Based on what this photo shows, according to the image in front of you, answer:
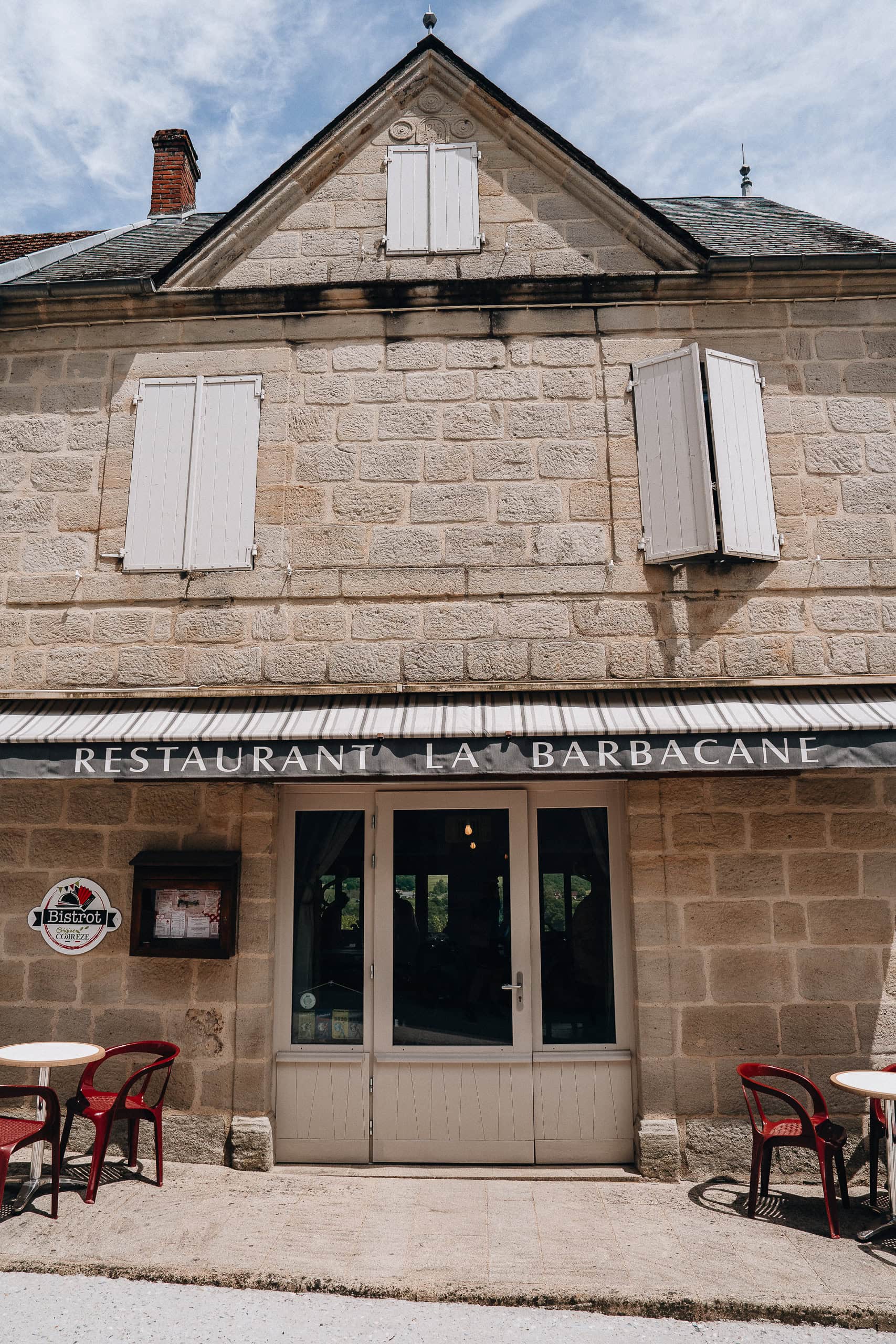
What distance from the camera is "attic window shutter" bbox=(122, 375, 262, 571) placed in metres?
6.19

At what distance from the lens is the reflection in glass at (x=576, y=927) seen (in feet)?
18.8

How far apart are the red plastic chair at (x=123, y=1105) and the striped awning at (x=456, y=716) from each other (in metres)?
2.07

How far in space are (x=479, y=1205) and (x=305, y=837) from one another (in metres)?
2.59

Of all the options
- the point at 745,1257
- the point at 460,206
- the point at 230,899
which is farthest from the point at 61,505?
the point at 745,1257

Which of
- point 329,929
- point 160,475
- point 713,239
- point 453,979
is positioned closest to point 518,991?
point 453,979

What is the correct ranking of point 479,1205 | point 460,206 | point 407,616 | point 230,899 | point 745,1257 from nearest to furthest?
point 745,1257
point 479,1205
point 230,899
point 407,616
point 460,206

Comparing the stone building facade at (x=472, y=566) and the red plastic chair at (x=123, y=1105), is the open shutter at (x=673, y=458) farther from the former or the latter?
the red plastic chair at (x=123, y=1105)

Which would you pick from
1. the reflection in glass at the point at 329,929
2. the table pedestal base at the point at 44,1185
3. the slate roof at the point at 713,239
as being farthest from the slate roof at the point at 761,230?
the table pedestal base at the point at 44,1185

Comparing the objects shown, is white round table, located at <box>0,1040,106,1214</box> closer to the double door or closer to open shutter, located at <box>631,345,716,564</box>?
the double door

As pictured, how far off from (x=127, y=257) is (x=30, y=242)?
3.00 m

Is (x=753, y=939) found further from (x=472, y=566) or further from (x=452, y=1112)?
(x=472, y=566)

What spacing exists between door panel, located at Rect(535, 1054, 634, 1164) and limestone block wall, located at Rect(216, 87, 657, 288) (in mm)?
5938

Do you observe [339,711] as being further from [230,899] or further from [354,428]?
[354,428]

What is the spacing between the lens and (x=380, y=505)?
20.4ft
